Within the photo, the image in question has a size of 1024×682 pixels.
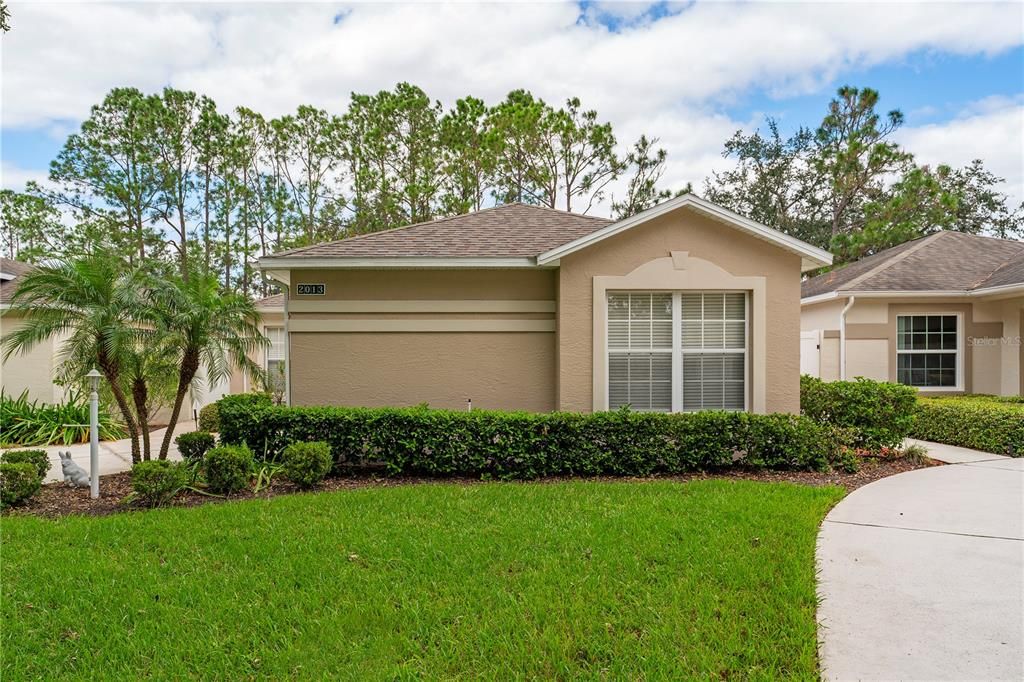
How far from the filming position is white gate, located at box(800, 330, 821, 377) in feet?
45.6

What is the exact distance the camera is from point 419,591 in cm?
402

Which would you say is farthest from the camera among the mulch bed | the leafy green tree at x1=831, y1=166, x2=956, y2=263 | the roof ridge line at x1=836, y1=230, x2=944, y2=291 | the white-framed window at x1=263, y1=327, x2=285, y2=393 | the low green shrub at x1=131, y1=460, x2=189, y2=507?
the leafy green tree at x1=831, y1=166, x2=956, y2=263

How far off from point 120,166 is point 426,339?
21.3 m

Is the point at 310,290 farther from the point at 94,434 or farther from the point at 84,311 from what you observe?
the point at 94,434

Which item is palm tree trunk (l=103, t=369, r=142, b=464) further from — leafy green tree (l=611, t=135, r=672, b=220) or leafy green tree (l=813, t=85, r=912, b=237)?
leafy green tree (l=813, t=85, r=912, b=237)

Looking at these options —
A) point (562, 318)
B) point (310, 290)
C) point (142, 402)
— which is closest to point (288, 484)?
point (142, 402)

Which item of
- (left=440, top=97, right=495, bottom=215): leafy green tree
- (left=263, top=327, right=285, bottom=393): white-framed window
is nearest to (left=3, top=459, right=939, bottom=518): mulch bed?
(left=263, top=327, right=285, bottom=393): white-framed window

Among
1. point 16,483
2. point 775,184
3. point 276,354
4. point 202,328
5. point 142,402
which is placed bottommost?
point 16,483

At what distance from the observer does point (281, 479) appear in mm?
7434

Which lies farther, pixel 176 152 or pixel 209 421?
pixel 176 152

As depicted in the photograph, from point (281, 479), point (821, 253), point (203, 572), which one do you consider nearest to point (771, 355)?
point (821, 253)

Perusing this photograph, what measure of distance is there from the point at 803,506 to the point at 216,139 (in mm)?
26027

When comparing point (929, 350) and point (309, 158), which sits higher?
point (309, 158)

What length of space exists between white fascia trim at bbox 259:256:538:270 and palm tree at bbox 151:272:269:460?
1004mm
